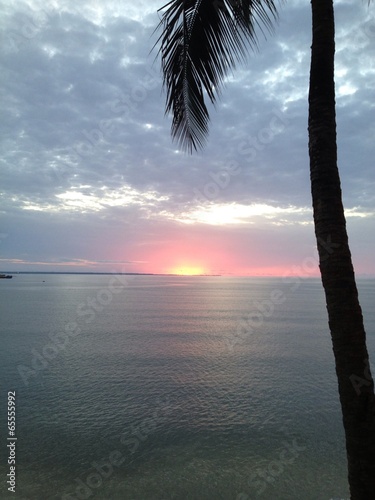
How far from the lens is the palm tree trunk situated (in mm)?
3605

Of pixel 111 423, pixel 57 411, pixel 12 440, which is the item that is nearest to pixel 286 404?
pixel 111 423

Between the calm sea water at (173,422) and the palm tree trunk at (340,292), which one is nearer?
the palm tree trunk at (340,292)

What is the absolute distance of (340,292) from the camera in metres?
3.69

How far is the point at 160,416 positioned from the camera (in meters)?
16.5

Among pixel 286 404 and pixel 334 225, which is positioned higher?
pixel 334 225

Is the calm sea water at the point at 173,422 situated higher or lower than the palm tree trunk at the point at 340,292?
lower

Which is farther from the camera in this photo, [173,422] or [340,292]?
[173,422]

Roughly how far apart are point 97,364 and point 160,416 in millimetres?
10760

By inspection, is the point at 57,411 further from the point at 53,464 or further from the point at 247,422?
the point at 247,422

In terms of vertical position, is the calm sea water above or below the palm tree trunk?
below

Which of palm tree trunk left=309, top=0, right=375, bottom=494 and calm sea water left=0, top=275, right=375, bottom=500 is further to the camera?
calm sea water left=0, top=275, right=375, bottom=500

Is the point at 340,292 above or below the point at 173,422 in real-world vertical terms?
above

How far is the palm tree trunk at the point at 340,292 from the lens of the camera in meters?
3.61

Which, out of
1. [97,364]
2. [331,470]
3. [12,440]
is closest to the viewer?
[331,470]
